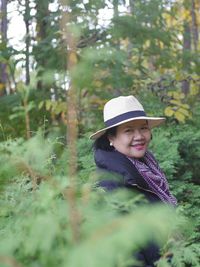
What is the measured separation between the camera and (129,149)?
3041mm

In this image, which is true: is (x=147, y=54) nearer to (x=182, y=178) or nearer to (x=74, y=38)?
(x=182, y=178)

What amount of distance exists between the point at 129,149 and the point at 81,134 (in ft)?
5.18

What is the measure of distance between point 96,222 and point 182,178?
3.85 m

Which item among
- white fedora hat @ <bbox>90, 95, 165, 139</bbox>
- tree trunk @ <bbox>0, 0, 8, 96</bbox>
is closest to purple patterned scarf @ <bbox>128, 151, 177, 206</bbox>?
white fedora hat @ <bbox>90, 95, 165, 139</bbox>

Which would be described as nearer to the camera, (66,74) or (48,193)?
(48,193)

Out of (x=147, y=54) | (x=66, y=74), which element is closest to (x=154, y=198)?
(x=66, y=74)

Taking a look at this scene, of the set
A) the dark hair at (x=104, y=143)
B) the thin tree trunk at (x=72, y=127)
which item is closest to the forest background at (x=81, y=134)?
the thin tree trunk at (x=72, y=127)

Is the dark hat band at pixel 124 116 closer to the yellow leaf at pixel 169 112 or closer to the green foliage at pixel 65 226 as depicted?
the green foliage at pixel 65 226

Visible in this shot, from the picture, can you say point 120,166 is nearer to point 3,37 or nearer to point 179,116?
point 179,116

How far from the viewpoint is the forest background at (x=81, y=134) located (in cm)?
108

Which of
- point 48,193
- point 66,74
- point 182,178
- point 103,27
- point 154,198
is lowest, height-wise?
point 182,178

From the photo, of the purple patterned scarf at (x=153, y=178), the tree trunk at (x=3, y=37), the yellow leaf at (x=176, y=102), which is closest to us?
the purple patterned scarf at (x=153, y=178)

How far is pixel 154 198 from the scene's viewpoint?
289 cm

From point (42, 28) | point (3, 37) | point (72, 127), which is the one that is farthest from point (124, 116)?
point (3, 37)
